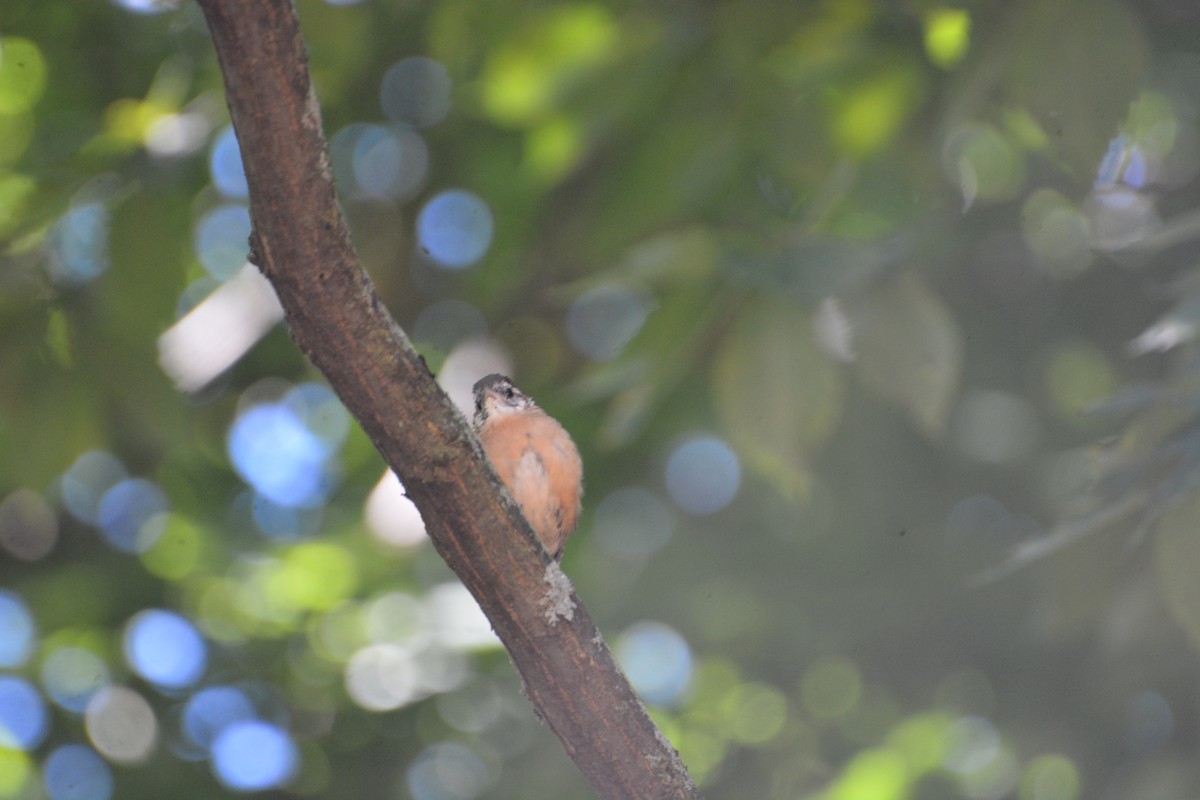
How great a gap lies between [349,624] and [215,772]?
97 centimetres

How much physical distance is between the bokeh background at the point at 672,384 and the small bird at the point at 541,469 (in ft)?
1.28

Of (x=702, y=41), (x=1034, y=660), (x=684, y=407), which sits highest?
(x=702, y=41)

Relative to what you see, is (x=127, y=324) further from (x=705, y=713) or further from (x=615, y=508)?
(x=705, y=713)

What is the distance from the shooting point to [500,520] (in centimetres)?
212

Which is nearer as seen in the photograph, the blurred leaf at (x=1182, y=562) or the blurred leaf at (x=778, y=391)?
the blurred leaf at (x=1182, y=562)

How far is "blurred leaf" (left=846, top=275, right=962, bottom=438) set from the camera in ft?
8.70

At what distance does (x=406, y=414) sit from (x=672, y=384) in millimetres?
1444

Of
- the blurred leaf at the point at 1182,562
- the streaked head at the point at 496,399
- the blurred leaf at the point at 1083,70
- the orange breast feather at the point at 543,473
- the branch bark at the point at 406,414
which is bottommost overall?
the blurred leaf at the point at 1182,562

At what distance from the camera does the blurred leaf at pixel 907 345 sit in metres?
2.65

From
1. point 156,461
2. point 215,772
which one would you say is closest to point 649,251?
point 156,461

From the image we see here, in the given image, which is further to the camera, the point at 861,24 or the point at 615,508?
the point at 615,508

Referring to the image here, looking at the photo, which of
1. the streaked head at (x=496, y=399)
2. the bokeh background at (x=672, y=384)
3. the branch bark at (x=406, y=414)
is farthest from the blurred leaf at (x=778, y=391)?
the streaked head at (x=496, y=399)

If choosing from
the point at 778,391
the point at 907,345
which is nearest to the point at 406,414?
the point at 778,391

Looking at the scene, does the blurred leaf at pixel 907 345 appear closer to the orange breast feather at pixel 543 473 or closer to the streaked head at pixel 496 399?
the orange breast feather at pixel 543 473
